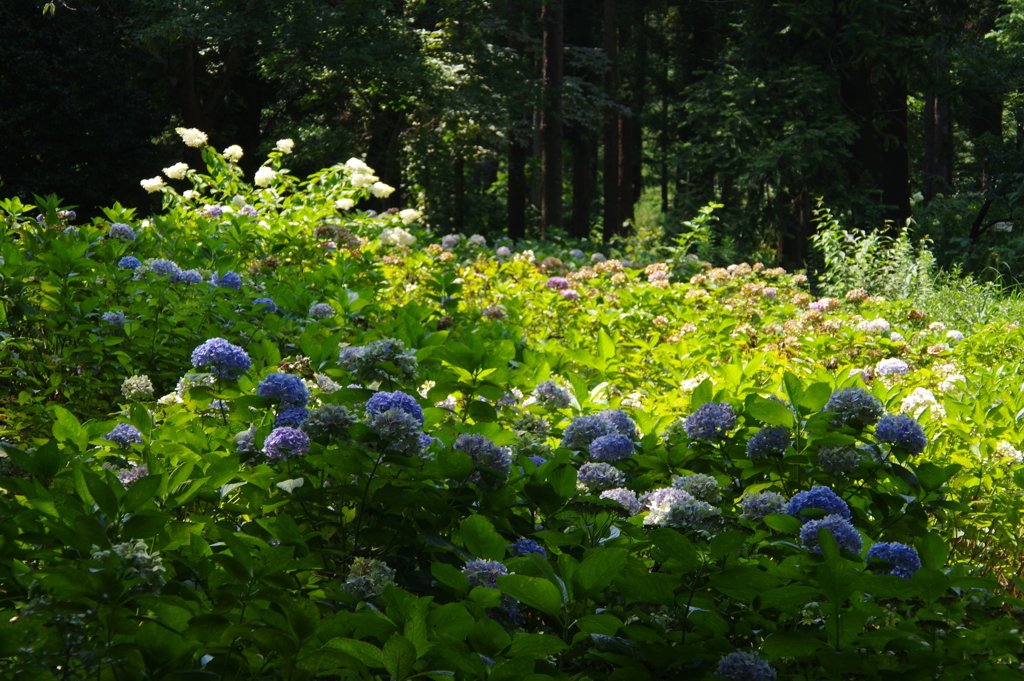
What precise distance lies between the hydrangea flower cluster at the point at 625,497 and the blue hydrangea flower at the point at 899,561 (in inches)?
22.2

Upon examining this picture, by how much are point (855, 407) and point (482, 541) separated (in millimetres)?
1175

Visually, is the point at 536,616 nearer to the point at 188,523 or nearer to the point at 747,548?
the point at 747,548

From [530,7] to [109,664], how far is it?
18295 millimetres

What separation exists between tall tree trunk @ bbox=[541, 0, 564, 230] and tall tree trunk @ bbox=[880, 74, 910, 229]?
21.6ft

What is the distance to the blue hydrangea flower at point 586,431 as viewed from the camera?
2336 mm

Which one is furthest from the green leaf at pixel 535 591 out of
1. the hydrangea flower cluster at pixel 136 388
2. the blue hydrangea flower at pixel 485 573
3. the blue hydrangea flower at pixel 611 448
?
the hydrangea flower cluster at pixel 136 388

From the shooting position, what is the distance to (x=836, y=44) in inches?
592


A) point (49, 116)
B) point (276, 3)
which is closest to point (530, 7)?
point (276, 3)

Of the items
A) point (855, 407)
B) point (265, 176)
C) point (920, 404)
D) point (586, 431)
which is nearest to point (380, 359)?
point (586, 431)

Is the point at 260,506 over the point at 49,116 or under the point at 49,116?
under

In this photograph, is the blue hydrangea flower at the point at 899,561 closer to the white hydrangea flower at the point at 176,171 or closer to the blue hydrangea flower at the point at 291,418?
the blue hydrangea flower at the point at 291,418

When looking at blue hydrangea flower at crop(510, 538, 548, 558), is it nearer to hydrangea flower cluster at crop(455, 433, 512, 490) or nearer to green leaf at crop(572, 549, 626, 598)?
hydrangea flower cluster at crop(455, 433, 512, 490)

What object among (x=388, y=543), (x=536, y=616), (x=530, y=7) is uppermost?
(x=530, y=7)

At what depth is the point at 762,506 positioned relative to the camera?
203 centimetres
